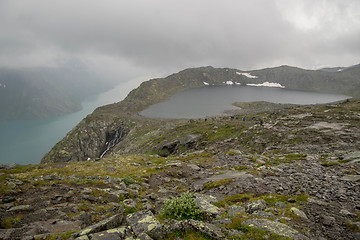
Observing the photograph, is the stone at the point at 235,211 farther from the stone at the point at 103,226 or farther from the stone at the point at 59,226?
the stone at the point at 59,226

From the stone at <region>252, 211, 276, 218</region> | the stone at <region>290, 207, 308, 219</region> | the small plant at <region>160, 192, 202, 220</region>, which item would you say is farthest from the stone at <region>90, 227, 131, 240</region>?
the stone at <region>290, 207, 308, 219</region>

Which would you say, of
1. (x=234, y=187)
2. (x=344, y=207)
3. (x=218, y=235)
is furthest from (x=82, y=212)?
(x=344, y=207)

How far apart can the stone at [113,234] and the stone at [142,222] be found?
41 cm

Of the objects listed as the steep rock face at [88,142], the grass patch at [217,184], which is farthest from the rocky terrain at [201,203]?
the steep rock face at [88,142]

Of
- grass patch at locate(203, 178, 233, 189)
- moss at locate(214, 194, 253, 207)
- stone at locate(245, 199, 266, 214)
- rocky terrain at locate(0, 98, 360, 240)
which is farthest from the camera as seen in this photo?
grass patch at locate(203, 178, 233, 189)

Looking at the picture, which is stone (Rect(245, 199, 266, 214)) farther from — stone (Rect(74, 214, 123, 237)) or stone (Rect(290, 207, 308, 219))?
stone (Rect(74, 214, 123, 237))

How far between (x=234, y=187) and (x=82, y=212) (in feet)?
40.8

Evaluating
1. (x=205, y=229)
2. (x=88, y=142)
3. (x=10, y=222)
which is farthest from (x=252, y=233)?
(x=88, y=142)

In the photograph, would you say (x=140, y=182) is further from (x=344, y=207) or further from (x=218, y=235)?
(x=344, y=207)

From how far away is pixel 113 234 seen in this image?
7.25 meters

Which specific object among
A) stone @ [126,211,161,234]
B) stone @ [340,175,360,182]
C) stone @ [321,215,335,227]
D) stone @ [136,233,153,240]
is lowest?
stone @ [340,175,360,182]

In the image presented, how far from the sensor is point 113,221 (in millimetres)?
8461

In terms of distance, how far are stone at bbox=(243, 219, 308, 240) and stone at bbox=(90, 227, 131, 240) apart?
574 centimetres

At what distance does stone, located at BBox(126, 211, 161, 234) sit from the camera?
301 inches
